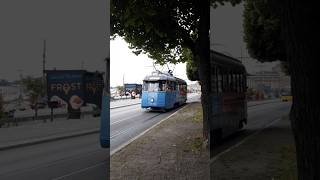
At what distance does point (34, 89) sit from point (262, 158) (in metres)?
4.86

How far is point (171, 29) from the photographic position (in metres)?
8.85

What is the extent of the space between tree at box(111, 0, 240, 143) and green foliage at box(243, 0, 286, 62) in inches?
57.1

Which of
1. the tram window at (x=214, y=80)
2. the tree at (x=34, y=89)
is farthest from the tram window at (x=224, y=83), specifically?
the tree at (x=34, y=89)

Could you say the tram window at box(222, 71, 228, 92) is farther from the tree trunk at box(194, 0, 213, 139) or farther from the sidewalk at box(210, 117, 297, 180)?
the sidewalk at box(210, 117, 297, 180)

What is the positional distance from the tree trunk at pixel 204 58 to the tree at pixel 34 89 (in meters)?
2.55

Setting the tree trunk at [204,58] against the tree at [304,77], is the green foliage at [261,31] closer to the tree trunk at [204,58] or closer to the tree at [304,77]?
the tree trunk at [204,58]

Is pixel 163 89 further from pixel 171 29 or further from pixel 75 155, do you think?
pixel 75 155

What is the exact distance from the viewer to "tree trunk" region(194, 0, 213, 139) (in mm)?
6977

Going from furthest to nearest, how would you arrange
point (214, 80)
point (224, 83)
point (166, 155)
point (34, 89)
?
1. point (34, 89)
2. point (224, 83)
3. point (214, 80)
4. point (166, 155)

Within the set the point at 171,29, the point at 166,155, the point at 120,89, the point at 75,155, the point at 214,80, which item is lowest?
the point at 75,155

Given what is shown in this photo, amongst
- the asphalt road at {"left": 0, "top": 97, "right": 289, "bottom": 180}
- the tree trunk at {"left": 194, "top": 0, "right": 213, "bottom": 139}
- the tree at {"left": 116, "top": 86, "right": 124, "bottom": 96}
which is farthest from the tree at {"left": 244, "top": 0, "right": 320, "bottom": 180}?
the tree trunk at {"left": 194, "top": 0, "right": 213, "bottom": 139}

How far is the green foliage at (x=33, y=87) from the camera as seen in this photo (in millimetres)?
7488

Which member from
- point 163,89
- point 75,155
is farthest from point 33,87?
point 163,89

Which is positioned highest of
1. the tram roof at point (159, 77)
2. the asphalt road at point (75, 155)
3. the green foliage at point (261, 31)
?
the green foliage at point (261, 31)
